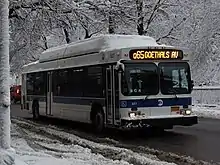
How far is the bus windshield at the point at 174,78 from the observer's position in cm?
1606

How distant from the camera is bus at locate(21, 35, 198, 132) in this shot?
15.5 metres

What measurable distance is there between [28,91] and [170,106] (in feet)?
39.5

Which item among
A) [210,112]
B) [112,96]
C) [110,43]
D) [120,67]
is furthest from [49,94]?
[210,112]

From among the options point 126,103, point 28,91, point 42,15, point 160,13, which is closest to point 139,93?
point 126,103

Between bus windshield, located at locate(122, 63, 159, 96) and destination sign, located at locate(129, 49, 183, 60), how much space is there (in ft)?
0.73

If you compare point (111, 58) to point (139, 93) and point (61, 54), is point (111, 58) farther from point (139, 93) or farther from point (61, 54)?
point (61, 54)

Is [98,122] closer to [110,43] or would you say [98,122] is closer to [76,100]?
[76,100]

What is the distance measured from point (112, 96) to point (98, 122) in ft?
5.30

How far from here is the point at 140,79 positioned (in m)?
15.8

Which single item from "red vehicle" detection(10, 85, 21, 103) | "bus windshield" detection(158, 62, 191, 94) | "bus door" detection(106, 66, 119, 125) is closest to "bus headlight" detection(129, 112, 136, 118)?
"bus door" detection(106, 66, 119, 125)

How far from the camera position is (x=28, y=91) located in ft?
86.3

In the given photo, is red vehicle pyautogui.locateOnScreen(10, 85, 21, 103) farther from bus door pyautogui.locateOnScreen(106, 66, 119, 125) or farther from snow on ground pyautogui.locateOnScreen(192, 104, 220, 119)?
bus door pyautogui.locateOnScreen(106, 66, 119, 125)

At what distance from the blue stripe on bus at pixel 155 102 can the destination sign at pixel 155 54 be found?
52.6 inches

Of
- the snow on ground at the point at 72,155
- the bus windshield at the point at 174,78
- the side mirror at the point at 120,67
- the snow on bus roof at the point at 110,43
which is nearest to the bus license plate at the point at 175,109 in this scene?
the bus windshield at the point at 174,78
